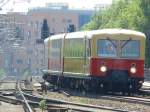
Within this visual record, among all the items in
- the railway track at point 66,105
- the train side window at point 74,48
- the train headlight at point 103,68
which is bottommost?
the railway track at point 66,105

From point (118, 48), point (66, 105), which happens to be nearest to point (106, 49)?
point (118, 48)

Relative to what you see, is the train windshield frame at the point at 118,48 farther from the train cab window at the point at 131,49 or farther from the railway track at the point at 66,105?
the railway track at the point at 66,105

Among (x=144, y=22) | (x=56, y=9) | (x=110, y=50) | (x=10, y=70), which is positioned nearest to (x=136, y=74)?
(x=110, y=50)

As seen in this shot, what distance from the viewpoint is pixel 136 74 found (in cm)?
2742

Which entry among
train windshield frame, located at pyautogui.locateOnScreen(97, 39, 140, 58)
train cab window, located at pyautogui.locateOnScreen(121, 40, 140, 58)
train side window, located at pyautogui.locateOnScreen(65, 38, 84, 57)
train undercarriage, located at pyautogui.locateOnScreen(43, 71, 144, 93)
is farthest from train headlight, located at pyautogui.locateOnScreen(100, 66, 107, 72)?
train side window, located at pyautogui.locateOnScreen(65, 38, 84, 57)

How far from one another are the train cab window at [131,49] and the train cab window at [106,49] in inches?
14.4

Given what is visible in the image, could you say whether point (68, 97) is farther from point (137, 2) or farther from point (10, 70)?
point (10, 70)

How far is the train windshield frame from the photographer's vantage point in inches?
1077

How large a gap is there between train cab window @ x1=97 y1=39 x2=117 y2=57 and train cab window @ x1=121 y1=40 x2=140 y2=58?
367 mm

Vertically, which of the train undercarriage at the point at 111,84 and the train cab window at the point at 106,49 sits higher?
the train cab window at the point at 106,49

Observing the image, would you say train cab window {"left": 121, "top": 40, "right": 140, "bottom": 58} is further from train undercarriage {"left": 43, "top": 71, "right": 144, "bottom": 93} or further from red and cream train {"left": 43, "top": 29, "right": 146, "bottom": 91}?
train undercarriage {"left": 43, "top": 71, "right": 144, "bottom": 93}

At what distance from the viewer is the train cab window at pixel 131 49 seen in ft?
90.2

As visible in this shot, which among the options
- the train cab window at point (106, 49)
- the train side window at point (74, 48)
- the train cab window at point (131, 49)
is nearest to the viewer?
the train cab window at point (106, 49)

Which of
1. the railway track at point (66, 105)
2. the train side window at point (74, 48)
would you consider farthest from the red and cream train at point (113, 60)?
the railway track at point (66, 105)
